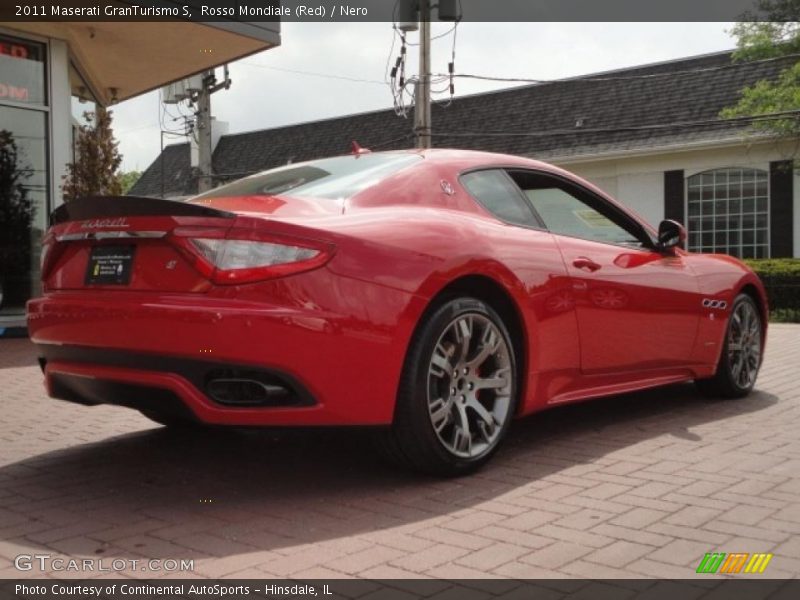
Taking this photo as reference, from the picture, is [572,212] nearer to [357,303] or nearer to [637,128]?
[357,303]

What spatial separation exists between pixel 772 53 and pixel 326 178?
1963cm

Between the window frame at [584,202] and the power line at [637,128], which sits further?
the power line at [637,128]

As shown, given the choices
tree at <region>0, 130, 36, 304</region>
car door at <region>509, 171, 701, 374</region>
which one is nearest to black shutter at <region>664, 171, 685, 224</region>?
tree at <region>0, 130, 36, 304</region>

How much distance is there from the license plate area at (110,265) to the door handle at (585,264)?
214 cm

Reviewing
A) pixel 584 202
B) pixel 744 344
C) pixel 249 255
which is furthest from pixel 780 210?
pixel 249 255

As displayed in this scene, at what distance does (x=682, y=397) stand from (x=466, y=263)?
9.52 feet

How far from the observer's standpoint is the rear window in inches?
156

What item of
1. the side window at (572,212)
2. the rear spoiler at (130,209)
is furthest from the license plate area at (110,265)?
the side window at (572,212)

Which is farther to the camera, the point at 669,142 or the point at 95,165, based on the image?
the point at 669,142

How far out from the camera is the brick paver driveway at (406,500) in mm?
2918

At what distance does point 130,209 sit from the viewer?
11.7ft

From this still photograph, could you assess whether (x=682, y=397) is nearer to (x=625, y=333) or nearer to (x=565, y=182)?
(x=625, y=333)

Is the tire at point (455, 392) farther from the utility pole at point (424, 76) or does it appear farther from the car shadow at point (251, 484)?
the utility pole at point (424, 76)

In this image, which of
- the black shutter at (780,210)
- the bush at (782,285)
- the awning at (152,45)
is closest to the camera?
the awning at (152,45)
